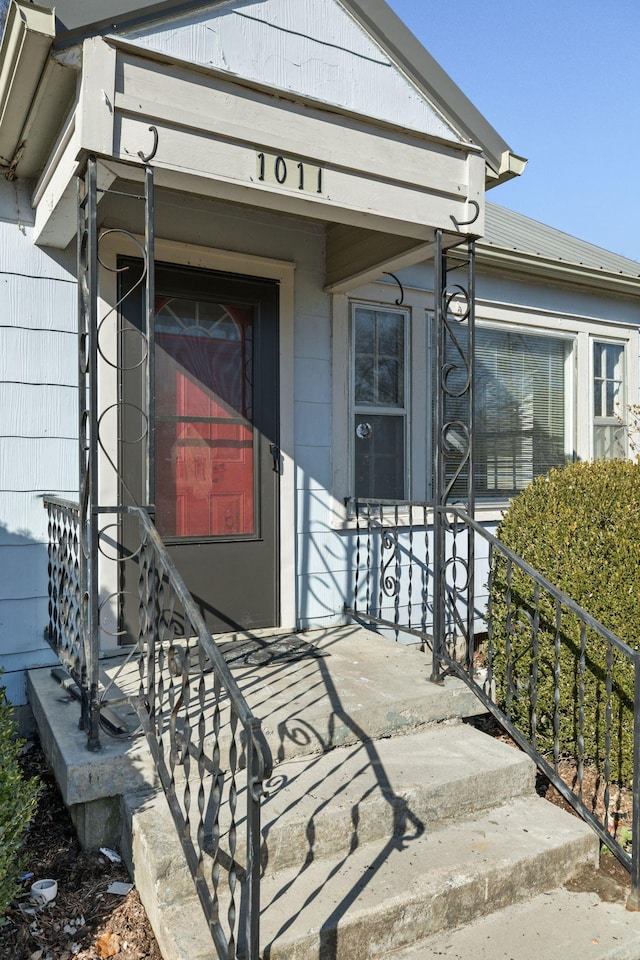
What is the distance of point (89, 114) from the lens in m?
2.59

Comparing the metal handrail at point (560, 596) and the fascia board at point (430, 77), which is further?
the fascia board at point (430, 77)

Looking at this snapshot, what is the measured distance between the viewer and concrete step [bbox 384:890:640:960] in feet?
7.29

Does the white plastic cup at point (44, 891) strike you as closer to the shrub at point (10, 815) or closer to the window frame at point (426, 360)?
the shrub at point (10, 815)

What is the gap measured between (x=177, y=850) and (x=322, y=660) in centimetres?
166

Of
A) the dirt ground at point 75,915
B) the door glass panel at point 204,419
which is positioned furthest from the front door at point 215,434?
the dirt ground at point 75,915

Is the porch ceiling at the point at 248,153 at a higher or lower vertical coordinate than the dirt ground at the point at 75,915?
higher

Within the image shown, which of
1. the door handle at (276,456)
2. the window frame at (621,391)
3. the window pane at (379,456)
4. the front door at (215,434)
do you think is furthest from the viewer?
the window frame at (621,391)

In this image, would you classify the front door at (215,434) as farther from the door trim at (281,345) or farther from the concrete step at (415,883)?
the concrete step at (415,883)

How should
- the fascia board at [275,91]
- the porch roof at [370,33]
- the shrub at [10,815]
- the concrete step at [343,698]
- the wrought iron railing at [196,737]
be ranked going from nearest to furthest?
the wrought iron railing at [196,737] < the shrub at [10,815] < the porch roof at [370,33] < the fascia board at [275,91] < the concrete step at [343,698]

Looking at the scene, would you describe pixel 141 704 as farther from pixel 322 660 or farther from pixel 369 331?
pixel 369 331

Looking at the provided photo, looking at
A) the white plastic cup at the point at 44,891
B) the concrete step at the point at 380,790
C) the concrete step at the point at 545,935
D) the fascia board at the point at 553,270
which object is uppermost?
the fascia board at the point at 553,270

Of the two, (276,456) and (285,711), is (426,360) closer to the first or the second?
(276,456)

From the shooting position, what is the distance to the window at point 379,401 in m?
4.91

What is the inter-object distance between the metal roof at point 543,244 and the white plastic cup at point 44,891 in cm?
454
